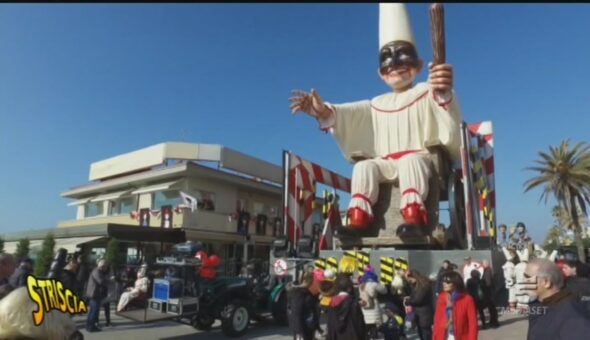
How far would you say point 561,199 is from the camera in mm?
23375

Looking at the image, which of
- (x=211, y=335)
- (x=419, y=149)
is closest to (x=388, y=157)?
(x=419, y=149)

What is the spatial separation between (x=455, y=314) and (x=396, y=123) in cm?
802

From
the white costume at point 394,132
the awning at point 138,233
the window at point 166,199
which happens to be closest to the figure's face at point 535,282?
the white costume at point 394,132

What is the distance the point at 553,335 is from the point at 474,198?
8515 millimetres

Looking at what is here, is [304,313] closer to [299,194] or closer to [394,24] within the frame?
[299,194]

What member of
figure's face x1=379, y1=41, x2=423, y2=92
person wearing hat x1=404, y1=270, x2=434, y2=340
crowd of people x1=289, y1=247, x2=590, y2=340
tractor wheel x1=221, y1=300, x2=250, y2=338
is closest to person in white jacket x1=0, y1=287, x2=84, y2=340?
crowd of people x1=289, y1=247, x2=590, y2=340

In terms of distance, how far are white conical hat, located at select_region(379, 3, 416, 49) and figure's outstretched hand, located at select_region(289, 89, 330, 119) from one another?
2.71m

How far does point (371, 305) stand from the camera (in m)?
6.23

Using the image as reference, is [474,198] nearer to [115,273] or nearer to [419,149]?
[419,149]

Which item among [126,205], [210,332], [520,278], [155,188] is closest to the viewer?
[210,332]

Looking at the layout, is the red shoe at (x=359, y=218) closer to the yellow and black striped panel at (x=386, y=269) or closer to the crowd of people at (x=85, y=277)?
the yellow and black striped panel at (x=386, y=269)

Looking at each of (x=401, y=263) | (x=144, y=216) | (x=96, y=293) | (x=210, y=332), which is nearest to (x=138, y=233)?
(x=96, y=293)

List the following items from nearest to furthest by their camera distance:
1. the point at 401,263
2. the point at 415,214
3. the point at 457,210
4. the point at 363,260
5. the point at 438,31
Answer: the point at 401,263
the point at 438,31
the point at 363,260
the point at 415,214
the point at 457,210

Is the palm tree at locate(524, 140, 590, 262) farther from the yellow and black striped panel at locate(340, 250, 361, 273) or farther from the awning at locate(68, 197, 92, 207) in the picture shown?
the awning at locate(68, 197, 92, 207)
